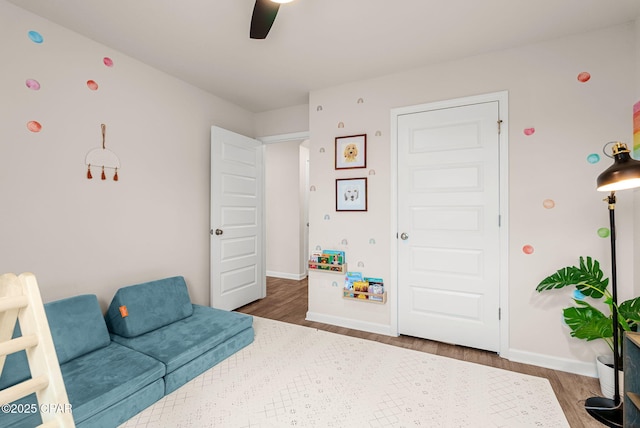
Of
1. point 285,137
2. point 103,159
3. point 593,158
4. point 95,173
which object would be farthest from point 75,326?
point 593,158

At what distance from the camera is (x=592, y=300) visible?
218 cm

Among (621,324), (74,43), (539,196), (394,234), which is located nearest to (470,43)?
(539,196)

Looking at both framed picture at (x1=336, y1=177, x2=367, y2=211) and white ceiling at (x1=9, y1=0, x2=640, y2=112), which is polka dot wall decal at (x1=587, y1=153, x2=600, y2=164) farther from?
framed picture at (x1=336, y1=177, x2=367, y2=211)

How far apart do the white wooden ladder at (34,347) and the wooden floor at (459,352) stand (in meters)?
2.39

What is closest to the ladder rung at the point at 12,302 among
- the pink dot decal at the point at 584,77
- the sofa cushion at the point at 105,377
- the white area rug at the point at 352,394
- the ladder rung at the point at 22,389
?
the ladder rung at the point at 22,389

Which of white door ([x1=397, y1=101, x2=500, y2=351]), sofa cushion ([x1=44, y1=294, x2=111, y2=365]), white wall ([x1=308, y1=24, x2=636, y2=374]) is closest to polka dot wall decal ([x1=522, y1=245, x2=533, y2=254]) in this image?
white wall ([x1=308, y1=24, x2=636, y2=374])

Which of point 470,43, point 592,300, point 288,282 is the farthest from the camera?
Result: point 288,282

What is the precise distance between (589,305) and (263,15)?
2739mm

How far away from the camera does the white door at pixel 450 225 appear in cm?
248

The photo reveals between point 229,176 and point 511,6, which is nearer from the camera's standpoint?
point 511,6

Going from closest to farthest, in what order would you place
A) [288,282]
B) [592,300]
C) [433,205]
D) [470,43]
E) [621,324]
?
[621,324], [592,300], [470,43], [433,205], [288,282]

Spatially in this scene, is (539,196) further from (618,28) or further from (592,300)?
(618,28)

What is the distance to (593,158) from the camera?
217cm

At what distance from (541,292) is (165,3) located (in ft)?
11.3
